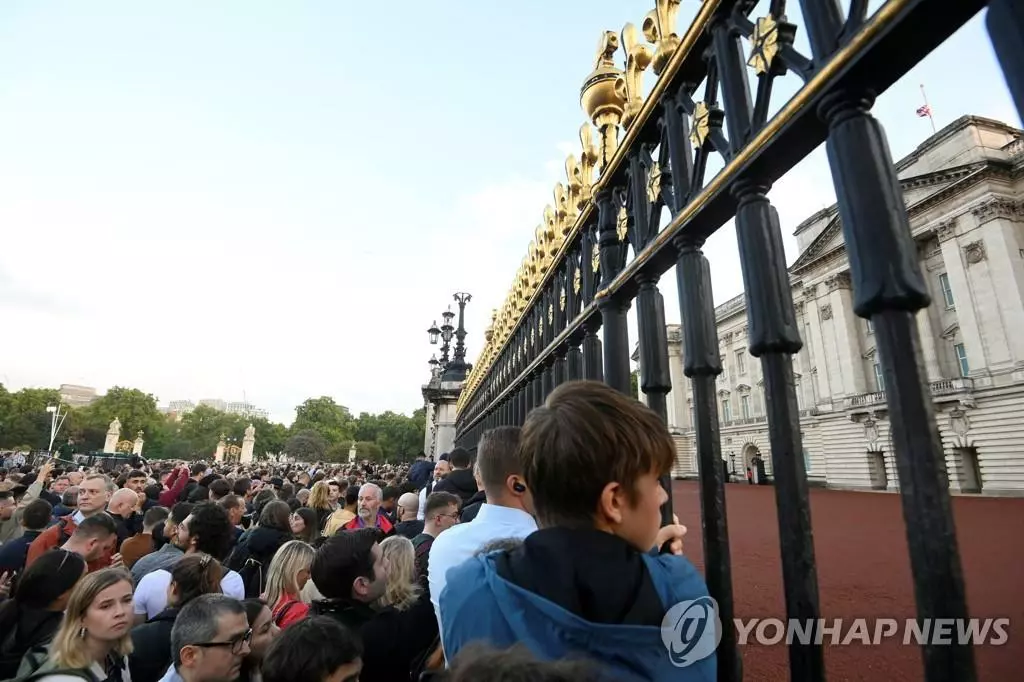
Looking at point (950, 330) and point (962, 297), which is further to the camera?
point (950, 330)

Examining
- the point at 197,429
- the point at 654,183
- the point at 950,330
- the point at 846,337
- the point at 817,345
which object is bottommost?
the point at 654,183

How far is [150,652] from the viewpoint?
290 cm

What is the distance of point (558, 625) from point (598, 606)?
83 millimetres

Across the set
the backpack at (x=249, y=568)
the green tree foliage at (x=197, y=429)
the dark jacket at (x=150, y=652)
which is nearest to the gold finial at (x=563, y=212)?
the dark jacket at (x=150, y=652)

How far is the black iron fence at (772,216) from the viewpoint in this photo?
108 centimetres

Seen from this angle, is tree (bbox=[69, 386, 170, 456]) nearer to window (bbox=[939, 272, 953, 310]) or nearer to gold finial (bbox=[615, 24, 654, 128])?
gold finial (bbox=[615, 24, 654, 128])

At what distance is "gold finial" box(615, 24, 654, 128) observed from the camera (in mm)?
2725

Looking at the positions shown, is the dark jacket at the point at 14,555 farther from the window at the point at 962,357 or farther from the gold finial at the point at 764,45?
the window at the point at 962,357

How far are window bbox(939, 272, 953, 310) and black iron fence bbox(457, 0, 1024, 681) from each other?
40.0 m

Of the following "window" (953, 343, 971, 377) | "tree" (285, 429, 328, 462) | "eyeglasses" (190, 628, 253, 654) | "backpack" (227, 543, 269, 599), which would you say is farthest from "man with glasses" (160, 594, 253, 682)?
"tree" (285, 429, 328, 462)

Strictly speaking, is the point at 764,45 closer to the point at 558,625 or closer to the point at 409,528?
the point at 558,625

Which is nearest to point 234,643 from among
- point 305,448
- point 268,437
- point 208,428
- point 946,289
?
point 946,289

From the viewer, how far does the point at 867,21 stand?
4.16 feet

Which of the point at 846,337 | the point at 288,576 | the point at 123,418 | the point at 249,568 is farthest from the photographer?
the point at 123,418
